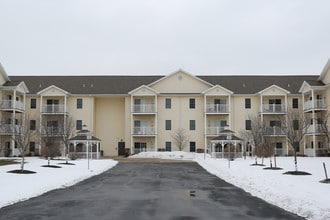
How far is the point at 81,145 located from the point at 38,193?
128 feet

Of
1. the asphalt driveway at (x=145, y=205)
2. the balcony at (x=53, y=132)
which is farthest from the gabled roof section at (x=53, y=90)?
the asphalt driveway at (x=145, y=205)

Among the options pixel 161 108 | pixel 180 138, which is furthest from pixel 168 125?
pixel 180 138

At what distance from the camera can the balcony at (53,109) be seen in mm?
55819

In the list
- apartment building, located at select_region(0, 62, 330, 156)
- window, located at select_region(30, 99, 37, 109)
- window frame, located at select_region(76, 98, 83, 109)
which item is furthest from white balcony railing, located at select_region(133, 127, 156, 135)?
window, located at select_region(30, 99, 37, 109)

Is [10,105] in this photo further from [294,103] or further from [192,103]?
[294,103]

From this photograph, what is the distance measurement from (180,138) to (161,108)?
4894 millimetres

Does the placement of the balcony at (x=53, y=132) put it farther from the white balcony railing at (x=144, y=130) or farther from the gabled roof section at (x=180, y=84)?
the gabled roof section at (x=180, y=84)

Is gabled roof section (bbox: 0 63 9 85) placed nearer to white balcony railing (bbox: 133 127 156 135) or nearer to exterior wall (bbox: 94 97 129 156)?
exterior wall (bbox: 94 97 129 156)

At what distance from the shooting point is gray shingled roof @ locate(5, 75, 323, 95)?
58.8 m

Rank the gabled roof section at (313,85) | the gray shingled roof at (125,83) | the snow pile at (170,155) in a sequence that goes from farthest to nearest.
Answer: the gray shingled roof at (125,83) → the gabled roof section at (313,85) → the snow pile at (170,155)

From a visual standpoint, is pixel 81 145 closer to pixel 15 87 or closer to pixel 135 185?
pixel 15 87

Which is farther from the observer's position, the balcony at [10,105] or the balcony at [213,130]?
the balcony at [213,130]

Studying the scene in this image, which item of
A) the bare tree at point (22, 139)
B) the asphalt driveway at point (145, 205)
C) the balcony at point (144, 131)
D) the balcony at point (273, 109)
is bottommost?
the asphalt driveway at point (145, 205)

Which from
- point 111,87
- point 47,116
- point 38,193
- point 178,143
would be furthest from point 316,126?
point 38,193
